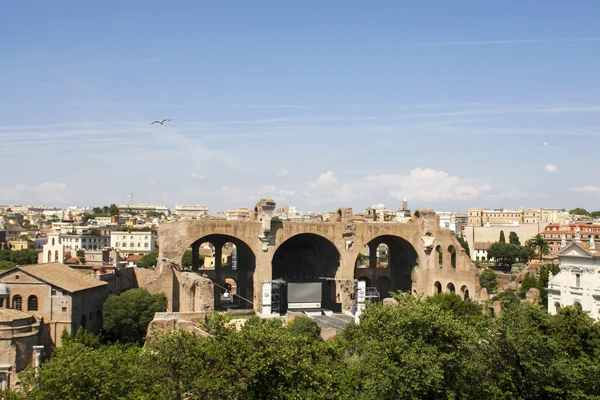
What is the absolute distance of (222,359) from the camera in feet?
89.9

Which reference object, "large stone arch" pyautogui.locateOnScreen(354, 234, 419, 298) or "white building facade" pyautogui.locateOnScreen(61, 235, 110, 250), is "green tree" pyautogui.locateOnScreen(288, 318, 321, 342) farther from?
"white building facade" pyautogui.locateOnScreen(61, 235, 110, 250)

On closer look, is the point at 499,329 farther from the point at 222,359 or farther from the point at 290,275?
the point at 290,275

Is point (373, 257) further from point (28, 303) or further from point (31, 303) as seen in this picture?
point (28, 303)

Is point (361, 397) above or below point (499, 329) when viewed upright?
below

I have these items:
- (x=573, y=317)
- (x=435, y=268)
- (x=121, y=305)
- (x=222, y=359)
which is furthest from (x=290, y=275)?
(x=222, y=359)

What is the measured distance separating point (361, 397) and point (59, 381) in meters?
12.2

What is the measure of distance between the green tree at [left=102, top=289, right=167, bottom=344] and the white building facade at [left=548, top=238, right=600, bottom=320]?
29811mm

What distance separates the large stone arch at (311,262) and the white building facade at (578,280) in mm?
23371

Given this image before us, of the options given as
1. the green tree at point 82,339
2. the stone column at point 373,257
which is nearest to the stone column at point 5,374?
the green tree at point 82,339

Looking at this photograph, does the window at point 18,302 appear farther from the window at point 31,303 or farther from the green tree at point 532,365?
the green tree at point 532,365

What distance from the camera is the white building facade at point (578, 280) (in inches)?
1854

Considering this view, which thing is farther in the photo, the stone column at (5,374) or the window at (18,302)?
the window at (18,302)

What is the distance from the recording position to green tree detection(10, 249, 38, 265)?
79.0 metres

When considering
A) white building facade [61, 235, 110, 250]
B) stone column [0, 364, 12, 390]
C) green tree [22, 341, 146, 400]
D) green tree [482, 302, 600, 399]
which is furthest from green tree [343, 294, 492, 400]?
white building facade [61, 235, 110, 250]
